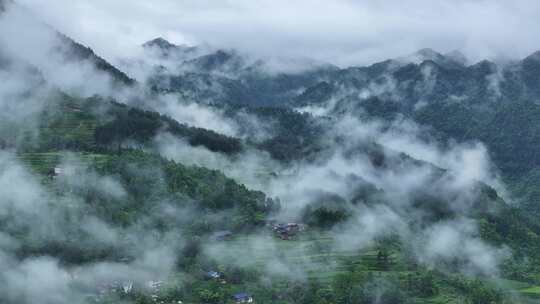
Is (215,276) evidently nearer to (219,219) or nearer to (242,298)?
(242,298)

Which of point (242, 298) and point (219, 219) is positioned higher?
point (219, 219)

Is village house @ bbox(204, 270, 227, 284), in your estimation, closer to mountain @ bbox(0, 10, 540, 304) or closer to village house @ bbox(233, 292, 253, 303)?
mountain @ bbox(0, 10, 540, 304)

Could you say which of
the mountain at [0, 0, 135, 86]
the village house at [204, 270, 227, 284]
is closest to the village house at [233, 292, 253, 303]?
the village house at [204, 270, 227, 284]

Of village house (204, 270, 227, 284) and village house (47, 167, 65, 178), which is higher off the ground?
village house (47, 167, 65, 178)

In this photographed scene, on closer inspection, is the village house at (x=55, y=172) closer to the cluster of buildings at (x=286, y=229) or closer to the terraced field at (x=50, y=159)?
the terraced field at (x=50, y=159)

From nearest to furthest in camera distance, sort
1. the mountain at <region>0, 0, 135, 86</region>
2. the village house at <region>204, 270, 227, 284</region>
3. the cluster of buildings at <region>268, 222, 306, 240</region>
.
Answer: the village house at <region>204, 270, 227, 284</region> < the cluster of buildings at <region>268, 222, 306, 240</region> < the mountain at <region>0, 0, 135, 86</region>

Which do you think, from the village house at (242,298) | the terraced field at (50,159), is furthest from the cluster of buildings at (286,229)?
the terraced field at (50,159)

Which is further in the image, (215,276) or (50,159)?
(50,159)

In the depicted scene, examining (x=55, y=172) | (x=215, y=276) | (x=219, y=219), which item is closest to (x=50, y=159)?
(x=55, y=172)
